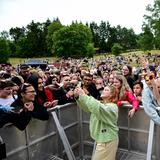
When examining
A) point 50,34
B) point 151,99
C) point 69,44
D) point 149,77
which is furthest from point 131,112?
point 50,34

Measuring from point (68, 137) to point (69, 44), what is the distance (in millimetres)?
97874

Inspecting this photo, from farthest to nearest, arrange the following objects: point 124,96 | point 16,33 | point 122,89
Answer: point 16,33 → point 122,89 → point 124,96

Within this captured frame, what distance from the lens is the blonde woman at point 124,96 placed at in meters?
5.64

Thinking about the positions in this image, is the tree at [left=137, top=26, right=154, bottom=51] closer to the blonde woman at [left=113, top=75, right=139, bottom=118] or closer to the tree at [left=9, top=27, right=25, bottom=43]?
the tree at [left=9, top=27, right=25, bottom=43]

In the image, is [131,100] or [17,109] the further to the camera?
[131,100]

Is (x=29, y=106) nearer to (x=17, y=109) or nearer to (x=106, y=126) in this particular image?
(x=17, y=109)

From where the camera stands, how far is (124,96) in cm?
612

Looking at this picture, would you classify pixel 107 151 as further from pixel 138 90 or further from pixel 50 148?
pixel 138 90

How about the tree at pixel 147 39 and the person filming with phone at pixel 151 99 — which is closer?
the person filming with phone at pixel 151 99

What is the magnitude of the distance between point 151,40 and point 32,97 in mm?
77237

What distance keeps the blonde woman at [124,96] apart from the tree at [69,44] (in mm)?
95351

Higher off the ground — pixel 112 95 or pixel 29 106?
pixel 112 95

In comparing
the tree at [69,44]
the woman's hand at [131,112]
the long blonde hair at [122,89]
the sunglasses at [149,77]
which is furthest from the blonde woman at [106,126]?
the tree at [69,44]

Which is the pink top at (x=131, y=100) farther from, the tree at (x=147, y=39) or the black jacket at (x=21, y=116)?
the tree at (x=147, y=39)
